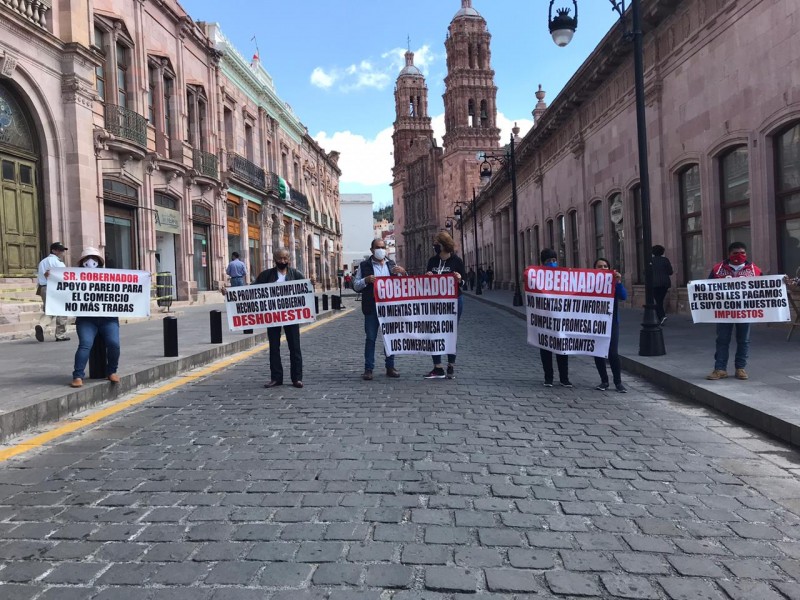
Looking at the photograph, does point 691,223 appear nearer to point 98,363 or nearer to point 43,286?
point 98,363

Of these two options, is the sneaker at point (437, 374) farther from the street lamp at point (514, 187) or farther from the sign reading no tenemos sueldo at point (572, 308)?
the street lamp at point (514, 187)

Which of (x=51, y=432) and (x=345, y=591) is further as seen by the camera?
(x=51, y=432)

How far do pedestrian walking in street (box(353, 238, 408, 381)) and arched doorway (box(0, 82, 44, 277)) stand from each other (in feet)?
35.0

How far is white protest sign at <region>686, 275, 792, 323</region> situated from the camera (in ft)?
24.1

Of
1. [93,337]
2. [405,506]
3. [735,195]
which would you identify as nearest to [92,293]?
[93,337]

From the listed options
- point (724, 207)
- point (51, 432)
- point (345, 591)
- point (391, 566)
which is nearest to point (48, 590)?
point (345, 591)

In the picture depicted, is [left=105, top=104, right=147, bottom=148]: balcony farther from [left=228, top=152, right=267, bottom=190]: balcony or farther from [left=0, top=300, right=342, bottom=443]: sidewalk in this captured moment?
[left=228, top=152, right=267, bottom=190]: balcony

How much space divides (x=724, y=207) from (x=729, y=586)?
41.6 feet

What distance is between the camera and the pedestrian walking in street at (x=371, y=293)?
826 centimetres

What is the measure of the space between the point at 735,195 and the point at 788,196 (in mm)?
1849

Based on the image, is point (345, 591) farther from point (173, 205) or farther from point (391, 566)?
point (173, 205)

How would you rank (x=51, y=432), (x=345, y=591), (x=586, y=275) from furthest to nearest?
(x=586, y=275)
(x=51, y=432)
(x=345, y=591)

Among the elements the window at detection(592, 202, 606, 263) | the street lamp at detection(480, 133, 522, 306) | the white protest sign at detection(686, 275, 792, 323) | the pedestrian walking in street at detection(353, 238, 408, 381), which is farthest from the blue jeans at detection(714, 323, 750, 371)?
the street lamp at detection(480, 133, 522, 306)

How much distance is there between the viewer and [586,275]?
7.91 meters
